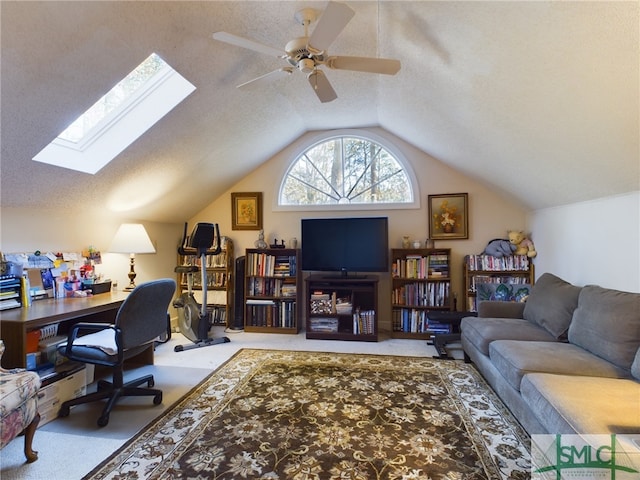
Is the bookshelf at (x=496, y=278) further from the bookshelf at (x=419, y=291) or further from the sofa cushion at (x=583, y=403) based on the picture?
the sofa cushion at (x=583, y=403)

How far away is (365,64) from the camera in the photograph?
6.30ft

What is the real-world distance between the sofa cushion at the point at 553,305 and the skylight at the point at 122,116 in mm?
3377

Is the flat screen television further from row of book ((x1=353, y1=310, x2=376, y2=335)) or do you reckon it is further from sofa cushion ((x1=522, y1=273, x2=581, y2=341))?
sofa cushion ((x1=522, y1=273, x2=581, y2=341))

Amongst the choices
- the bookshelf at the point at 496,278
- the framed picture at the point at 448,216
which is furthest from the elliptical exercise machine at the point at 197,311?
the bookshelf at the point at 496,278

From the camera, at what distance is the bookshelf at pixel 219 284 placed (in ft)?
14.4

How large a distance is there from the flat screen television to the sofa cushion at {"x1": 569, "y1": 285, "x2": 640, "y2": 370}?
6.43ft

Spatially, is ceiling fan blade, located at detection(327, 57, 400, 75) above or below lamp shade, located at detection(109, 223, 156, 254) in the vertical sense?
above

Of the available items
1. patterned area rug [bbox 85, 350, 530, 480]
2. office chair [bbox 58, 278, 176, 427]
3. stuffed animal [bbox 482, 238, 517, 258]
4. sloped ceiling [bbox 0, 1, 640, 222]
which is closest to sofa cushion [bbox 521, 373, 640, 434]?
patterned area rug [bbox 85, 350, 530, 480]

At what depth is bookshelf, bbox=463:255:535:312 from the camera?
143 inches

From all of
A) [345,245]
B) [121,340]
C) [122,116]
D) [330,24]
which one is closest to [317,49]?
[330,24]

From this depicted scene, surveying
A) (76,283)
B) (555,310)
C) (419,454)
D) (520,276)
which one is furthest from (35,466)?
(520,276)

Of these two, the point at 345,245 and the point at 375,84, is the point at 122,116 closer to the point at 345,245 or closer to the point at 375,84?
the point at 375,84

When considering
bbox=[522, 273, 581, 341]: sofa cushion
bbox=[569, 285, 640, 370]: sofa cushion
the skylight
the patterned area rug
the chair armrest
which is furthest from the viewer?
the chair armrest

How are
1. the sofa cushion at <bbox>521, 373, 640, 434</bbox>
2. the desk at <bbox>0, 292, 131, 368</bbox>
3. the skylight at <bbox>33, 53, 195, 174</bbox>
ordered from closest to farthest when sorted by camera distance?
the sofa cushion at <bbox>521, 373, 640, 434</bbox> < the desk at <bbox>0, 292, 131, 368</bbox> < the skylight at <bbox>33, 53, 195, 174</bbox>
